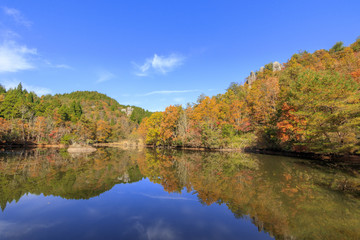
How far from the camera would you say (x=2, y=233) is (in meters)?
5.61

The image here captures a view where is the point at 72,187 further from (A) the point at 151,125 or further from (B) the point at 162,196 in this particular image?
(A) the point at 151,125

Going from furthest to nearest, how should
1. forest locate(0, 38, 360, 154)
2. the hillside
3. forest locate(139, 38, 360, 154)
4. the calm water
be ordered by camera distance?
the hillside, forest locate(0, 38, 360, 154), forest locate(139, 38, 360, 154), the calm water

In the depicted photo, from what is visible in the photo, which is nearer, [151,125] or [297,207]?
[297,207]

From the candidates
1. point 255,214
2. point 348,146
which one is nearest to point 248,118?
point 348,146

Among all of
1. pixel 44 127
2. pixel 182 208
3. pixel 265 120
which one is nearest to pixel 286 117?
pixel 265 120

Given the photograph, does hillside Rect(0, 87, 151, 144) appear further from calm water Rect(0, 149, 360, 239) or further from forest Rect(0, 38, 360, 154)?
calm water Rect(0, 149, 360, 239)

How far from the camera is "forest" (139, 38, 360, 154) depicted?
18016mm

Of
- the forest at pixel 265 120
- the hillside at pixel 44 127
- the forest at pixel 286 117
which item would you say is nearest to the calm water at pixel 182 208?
the forest at pixel 286 117

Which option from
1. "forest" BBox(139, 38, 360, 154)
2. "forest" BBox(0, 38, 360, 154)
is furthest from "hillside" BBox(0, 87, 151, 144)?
"forest" BBox(139, 38, 360, 154)

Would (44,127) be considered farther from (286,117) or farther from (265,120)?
(286,117)

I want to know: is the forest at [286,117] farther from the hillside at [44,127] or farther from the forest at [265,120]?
the hillside at [44,127]

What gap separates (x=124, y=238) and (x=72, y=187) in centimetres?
704

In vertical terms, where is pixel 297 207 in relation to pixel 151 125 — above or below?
below

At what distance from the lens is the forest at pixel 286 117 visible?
709 inches
